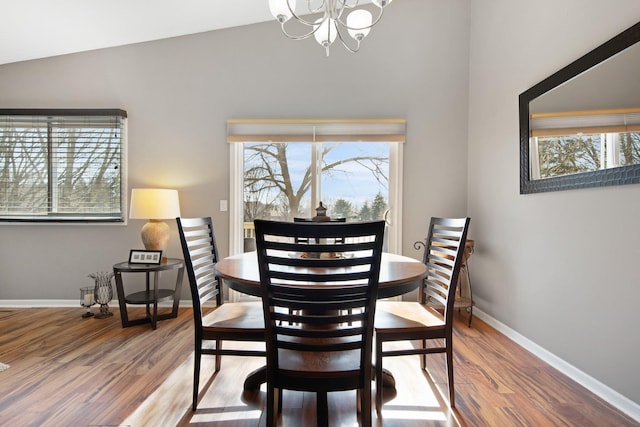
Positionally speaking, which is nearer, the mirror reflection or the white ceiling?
the mirror reflection

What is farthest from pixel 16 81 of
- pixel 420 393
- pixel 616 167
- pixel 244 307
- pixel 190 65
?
pixel 616 167

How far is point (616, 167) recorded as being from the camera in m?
1.68

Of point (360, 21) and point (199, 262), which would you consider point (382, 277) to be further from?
point (360, 21)

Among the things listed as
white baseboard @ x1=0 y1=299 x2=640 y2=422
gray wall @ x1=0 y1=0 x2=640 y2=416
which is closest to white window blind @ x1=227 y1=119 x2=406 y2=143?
gray wall @ x1=0 y1=0 x2=640 y2=416

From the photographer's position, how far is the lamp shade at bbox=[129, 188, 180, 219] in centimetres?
293

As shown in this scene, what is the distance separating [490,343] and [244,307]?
73.6 inches

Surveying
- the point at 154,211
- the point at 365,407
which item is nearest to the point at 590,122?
the point at 365,407

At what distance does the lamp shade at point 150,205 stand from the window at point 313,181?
2.01ft

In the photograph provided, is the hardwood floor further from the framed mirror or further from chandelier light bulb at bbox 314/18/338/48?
chandelier light bulb at bbox 314/18/338/48

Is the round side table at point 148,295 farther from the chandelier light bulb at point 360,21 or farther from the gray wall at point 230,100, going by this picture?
the chandelier light bulb at point 360,21

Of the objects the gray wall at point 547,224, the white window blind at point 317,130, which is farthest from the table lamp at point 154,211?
the gray wall at point 547,224

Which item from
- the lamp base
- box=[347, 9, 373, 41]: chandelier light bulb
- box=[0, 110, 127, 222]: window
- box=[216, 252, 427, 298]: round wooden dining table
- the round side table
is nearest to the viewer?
box=[216, 252, 427, 298]: round wooden dining table

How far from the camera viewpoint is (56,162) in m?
3.28

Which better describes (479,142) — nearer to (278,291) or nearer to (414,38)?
(414,38)
